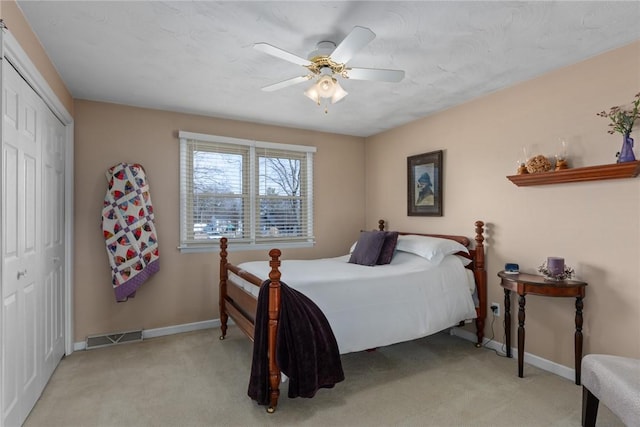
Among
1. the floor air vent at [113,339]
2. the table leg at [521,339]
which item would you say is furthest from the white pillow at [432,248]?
the floor air vent at [113,339]

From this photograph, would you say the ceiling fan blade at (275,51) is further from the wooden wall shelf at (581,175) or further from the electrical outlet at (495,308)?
the electrical outlet at (495,308)

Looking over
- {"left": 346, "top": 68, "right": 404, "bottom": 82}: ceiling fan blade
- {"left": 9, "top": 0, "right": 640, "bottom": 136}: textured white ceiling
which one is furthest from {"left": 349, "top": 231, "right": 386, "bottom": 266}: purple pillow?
{"left": 346, "top": 68, "right": 404, "bottom": 82}: ceiling fan blade

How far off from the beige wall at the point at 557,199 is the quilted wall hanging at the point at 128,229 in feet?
10.4

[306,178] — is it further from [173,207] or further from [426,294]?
[426,294]

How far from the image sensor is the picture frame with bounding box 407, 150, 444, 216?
396cm

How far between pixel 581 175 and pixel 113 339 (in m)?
4.47

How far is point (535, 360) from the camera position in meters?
3.04

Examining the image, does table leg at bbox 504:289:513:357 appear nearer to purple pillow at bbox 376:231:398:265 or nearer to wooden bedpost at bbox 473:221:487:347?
wooden bedpost at bbox 473:221:487:347

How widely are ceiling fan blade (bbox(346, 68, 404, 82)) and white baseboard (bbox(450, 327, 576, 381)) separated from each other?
2646 millimetres

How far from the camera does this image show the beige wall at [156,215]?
348 cm

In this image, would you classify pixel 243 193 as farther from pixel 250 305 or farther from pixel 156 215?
pixel 250 305

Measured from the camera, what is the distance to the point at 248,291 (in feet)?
9.86

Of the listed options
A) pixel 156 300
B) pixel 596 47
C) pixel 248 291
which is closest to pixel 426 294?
pixel 248 291

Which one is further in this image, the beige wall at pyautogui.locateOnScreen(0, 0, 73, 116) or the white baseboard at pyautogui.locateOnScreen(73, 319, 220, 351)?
the white baseboard at pyautogui.locateOnScreen(73, 319, 220, 351)
